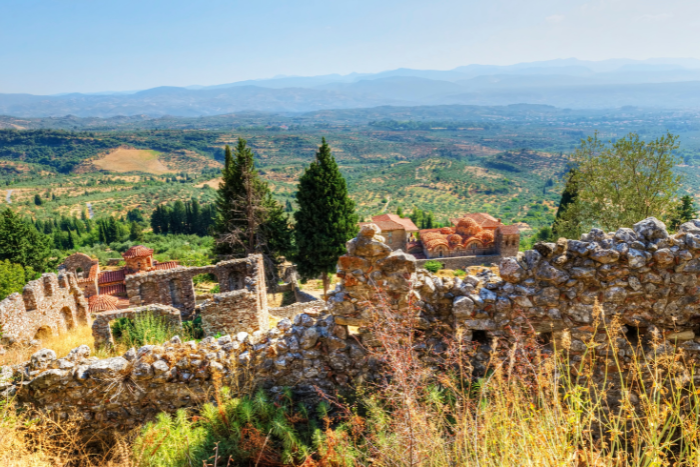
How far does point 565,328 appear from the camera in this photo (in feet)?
17.6

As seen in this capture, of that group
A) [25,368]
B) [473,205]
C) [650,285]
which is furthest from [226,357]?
[473,205]

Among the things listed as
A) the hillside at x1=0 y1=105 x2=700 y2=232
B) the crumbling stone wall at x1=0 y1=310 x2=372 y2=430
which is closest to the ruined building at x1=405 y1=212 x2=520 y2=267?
the crumbling stone wall at x1=0 y1=310 x2=372 y2=430

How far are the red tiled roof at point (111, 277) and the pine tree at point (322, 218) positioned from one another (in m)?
13.2

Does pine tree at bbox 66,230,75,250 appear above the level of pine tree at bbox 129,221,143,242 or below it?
below

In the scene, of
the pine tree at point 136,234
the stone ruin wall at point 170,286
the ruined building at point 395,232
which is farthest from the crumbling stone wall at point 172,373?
the pine tree at point 136,234

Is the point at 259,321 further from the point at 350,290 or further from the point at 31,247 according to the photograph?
the point at 31,247

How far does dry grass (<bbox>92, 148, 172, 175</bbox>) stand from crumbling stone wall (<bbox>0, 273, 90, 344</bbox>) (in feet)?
520

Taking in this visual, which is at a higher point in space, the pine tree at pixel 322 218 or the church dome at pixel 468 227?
the pine tree at pixel 322 218

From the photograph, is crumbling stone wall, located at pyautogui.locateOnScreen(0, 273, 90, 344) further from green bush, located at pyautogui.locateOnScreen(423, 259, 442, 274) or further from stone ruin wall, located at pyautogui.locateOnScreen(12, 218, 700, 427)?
green bush, located at pyautogui.locateOnScreen(423, 259, 442, 274)

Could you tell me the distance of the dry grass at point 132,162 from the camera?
162 m

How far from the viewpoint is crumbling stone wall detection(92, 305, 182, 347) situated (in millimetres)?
11016

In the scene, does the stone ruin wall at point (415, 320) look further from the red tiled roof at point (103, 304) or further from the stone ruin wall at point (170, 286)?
the red tiled roof at point (103, 304)

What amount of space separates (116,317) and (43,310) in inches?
188

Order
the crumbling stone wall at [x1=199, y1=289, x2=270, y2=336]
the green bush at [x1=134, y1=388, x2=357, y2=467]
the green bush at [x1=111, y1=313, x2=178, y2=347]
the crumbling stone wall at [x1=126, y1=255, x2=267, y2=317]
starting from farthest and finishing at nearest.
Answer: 1. the crumbling stone wall at [x1=126, y1=255, x2=267, y2=317]
2. the crumbling stone wall at [x1=199, y1=289, x2=270, y2=336]
3. the green bush at [x1=111, y1=313, x2=178, y2=347]
4. the green bush at [x1=134, y1=388, x2=357, y2=467]
